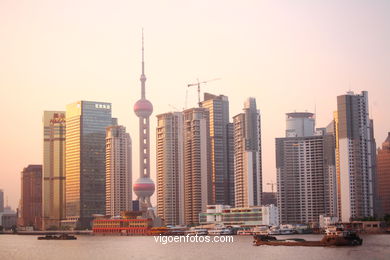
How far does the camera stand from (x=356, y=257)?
149250 mm

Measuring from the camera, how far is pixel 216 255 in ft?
556

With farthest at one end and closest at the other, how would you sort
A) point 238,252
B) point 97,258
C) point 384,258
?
1. point 238,252
2. point 97,258
3. point 384,258

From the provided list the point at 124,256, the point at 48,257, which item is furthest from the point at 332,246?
the point at 48,257

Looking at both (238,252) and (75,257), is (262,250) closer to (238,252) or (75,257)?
(238,252)

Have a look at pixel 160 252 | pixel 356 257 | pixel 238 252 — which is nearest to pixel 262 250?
pixel 238 252

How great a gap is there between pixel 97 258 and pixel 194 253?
23727 millimetres

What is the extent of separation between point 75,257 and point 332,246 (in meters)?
60.0

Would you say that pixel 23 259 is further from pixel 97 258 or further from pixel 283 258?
pixel 283 258

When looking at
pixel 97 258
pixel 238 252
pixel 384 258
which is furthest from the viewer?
pixel 238 252

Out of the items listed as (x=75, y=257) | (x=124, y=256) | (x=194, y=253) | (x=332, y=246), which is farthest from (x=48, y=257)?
(x=332, y=246)

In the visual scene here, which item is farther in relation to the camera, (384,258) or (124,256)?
(124,256)

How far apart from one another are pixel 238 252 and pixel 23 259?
48576mm

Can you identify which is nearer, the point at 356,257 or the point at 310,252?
the point at 356,257

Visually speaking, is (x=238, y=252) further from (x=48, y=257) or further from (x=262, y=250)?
(x=48, y=257)
